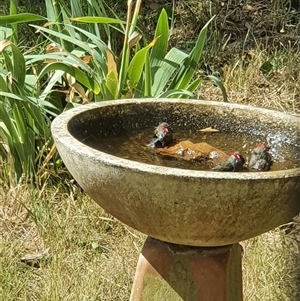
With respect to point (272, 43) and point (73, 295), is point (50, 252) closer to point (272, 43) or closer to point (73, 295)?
point (73, 295)

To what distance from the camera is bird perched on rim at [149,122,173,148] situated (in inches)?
83.3

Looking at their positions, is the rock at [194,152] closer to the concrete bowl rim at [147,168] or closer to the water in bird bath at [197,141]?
the water in bird bath at [197,141]

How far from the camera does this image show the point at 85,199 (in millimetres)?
3303

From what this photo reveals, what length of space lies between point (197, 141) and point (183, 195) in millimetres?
574

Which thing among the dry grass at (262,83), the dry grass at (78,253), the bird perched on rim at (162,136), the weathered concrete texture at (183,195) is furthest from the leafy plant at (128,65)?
the weathered concrete texture at (183,195)

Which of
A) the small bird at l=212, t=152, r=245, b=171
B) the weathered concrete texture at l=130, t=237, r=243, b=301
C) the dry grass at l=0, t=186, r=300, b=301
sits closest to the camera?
the small bird at l=212, t=152, r=245, b=171

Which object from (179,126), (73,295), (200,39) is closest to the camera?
(179,126)

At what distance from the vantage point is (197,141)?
2260mm

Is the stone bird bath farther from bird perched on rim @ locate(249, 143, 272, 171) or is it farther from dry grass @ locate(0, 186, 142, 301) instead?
dry grass @ locate(0, 186, 142, 301)

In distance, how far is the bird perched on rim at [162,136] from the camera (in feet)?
6.94

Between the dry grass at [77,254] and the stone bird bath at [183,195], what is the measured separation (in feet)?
2.09

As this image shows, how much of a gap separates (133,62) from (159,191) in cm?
163

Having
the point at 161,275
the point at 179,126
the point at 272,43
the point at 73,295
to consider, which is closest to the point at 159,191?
the point at 161,275

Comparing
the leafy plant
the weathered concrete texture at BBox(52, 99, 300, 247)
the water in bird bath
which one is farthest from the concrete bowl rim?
the leafy plant
